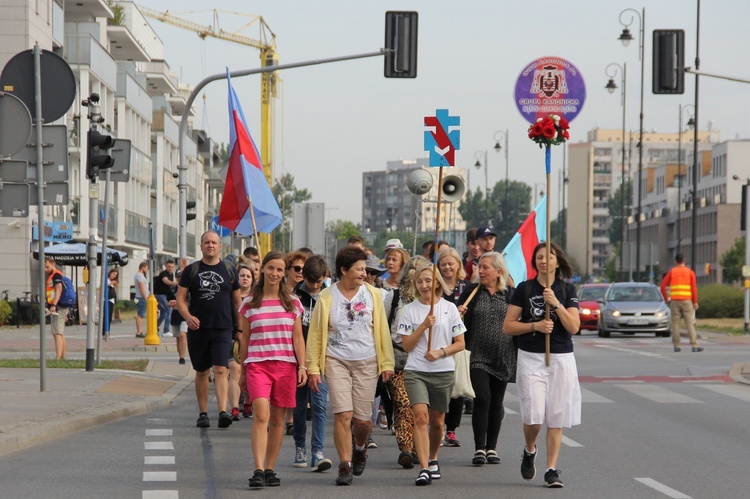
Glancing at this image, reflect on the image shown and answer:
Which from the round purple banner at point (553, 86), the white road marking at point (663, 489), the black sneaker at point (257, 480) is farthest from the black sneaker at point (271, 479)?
the round purple banner at point (553, 86)

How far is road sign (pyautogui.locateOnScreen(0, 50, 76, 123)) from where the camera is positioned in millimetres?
15227

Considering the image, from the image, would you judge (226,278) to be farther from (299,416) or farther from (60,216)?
(60,216)

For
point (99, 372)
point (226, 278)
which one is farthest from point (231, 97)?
point (99, 372)

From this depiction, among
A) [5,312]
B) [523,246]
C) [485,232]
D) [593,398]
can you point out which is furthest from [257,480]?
[5,312]

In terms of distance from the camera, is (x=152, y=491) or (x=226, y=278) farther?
(x=226, y=278)

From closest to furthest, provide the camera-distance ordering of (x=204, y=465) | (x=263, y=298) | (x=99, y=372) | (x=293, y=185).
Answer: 1. (x=263, y=298)
2. (x=204, y=465)
3. (x=99, y=372)
4. (x=293, y=185)

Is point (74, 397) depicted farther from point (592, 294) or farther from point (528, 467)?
point (592, 294)

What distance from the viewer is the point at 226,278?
14.3 m

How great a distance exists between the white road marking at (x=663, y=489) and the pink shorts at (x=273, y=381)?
2.66m

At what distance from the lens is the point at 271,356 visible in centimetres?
1016

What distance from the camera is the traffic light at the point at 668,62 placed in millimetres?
24266

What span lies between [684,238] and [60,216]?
99.6m

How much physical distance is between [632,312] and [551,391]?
29099mm

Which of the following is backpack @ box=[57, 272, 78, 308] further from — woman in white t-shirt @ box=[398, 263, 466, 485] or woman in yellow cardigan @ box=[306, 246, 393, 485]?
woman in yellow cardigan @ box=[306, 246, 393, 485]
